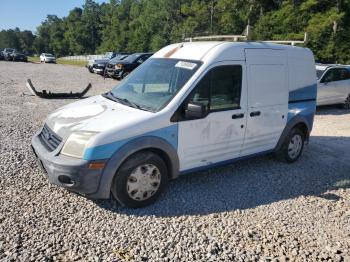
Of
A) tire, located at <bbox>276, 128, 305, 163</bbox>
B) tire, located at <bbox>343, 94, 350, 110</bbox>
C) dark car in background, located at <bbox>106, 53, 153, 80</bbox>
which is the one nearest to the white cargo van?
tire, located at <bbox>276, 128, 305, 163</bbox>

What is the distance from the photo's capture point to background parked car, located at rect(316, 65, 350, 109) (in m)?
11.7

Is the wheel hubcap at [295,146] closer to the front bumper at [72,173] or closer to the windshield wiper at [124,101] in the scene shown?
the windshield wiper at [124,101]

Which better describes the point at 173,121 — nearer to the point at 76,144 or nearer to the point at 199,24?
the point at 76,144

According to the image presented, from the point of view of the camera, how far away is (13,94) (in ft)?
44.5

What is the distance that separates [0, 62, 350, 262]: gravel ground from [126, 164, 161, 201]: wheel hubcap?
19 centimetres

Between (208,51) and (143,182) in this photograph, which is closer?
(143,182)

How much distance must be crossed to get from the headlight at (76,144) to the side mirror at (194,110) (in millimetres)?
1205

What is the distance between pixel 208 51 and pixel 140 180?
6.63 feet

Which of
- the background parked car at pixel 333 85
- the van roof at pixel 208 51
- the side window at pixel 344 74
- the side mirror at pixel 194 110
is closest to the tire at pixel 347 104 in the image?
the background parked car at pixel 333 85

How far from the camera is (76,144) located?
13.0 feet

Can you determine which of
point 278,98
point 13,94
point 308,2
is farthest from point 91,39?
point 278,98

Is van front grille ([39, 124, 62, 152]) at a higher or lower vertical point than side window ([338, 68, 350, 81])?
lower

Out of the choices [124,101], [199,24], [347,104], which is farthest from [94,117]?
[199,24]

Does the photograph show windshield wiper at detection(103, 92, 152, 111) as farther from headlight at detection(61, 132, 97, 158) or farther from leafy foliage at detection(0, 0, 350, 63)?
leafy foliage at detection(0, 0, 350, 63)
